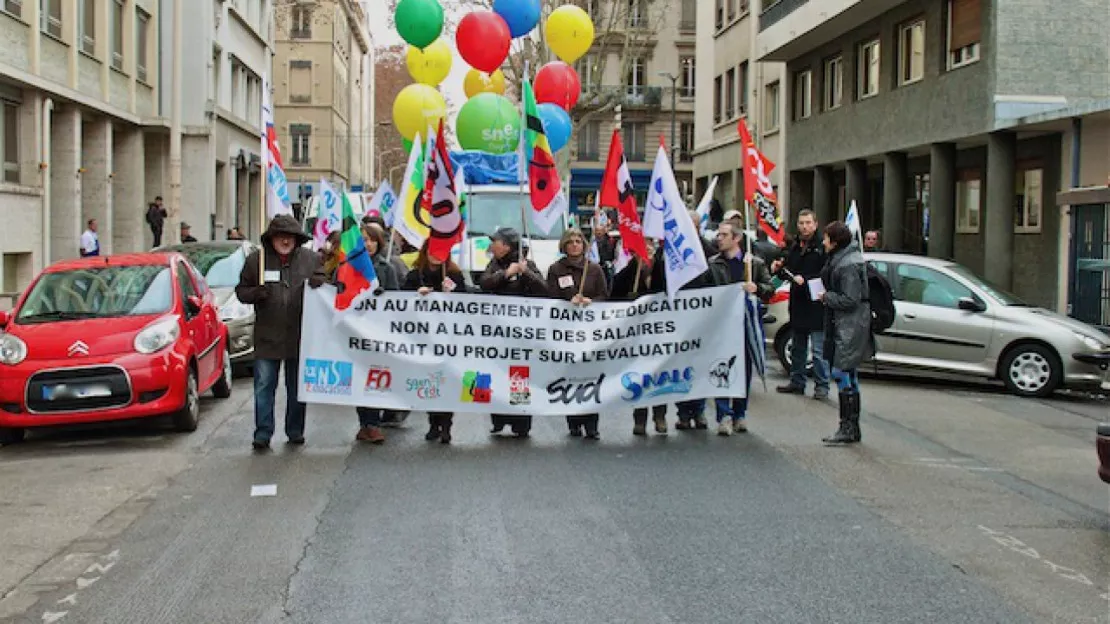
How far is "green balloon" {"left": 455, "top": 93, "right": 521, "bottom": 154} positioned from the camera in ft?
69.6

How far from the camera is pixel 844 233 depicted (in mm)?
10609

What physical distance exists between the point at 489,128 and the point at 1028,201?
34.6 ft

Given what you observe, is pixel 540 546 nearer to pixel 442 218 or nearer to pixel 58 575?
pixel 58 575

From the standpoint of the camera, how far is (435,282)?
11.0 meters

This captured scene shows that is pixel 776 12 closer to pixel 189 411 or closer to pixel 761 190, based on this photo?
pixel 761 190

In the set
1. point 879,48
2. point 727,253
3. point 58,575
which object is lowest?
point 58,575

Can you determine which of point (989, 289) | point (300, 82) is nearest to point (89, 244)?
point (989, 289)

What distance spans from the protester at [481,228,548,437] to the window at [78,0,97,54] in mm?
21294

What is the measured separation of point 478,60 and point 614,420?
37.5 feet

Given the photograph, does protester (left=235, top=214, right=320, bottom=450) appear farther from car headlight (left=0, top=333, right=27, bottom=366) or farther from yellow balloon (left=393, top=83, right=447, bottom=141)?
yellow balloon (left=393, top=83, right=447, bottom=141)

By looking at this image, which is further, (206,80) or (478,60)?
(206,80)

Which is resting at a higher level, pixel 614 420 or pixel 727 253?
pixel 727 253

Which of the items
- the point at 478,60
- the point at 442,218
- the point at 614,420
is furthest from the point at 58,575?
the point at 478,60

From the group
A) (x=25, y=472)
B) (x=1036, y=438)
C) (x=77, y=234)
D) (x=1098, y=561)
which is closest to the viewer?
(x=1098, y=561)
